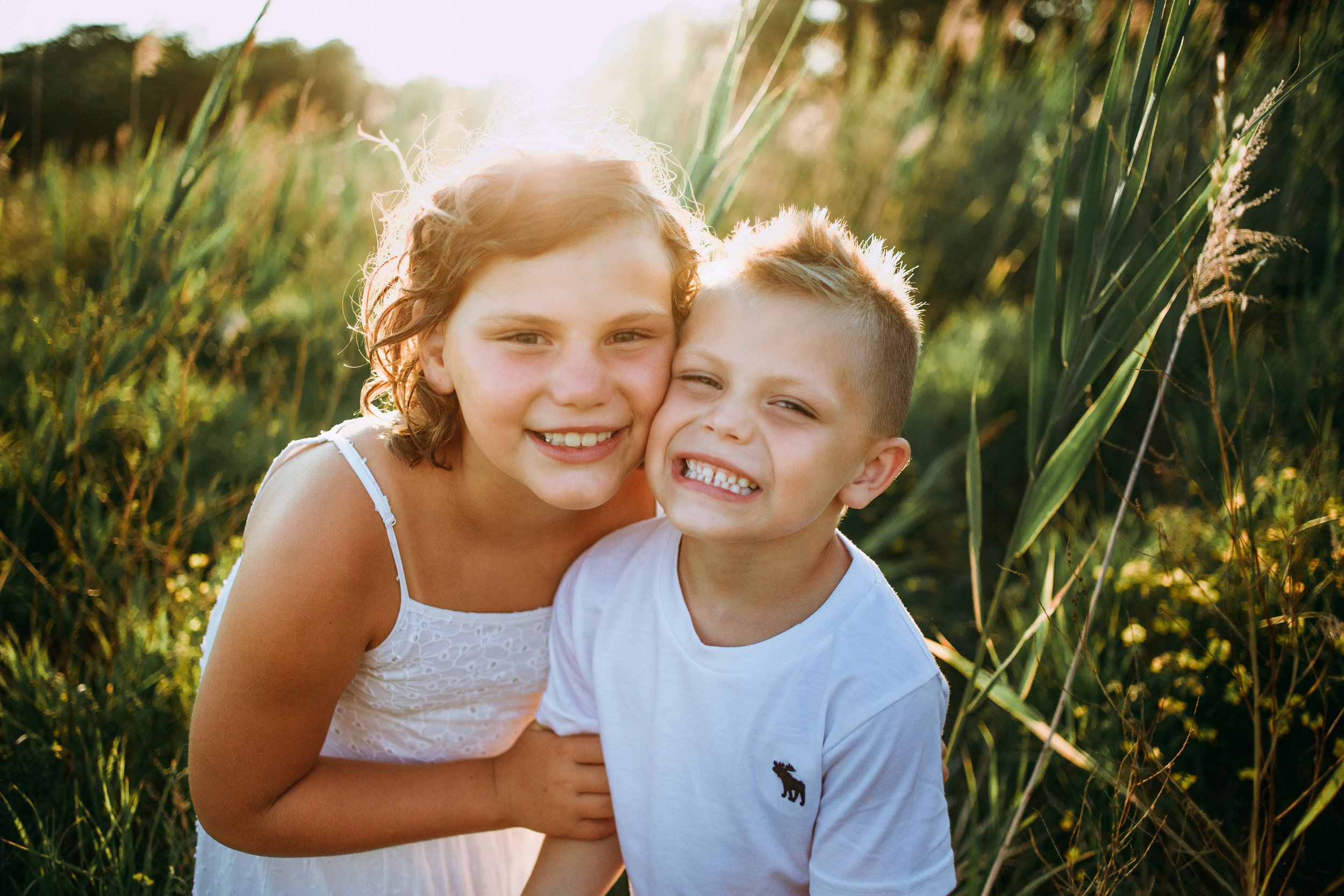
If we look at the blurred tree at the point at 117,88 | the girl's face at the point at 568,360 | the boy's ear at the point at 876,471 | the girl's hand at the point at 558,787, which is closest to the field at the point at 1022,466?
the boy's ear at the point at 876,471

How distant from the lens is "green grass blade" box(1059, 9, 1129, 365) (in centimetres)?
124

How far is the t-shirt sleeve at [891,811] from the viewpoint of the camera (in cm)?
119

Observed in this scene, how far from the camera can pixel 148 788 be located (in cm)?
163

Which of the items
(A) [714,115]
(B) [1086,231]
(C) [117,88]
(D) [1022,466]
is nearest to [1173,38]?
(B) [1086,231]

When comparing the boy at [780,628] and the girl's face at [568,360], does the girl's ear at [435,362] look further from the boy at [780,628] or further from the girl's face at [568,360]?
the boy at [780,628]

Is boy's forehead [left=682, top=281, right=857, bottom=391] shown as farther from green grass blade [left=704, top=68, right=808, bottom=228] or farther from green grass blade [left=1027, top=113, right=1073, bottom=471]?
green grass blade [left=704, top=68, right=808, bottom=228]

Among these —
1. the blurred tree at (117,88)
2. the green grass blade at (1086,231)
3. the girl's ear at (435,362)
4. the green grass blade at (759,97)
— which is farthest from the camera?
the blurred tree at (117,88)

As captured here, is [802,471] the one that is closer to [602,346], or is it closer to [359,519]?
[602,346]

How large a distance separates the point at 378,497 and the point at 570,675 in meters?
0.49

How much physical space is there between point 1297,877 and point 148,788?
2.46 m

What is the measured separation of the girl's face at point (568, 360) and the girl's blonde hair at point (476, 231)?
4 centimetres

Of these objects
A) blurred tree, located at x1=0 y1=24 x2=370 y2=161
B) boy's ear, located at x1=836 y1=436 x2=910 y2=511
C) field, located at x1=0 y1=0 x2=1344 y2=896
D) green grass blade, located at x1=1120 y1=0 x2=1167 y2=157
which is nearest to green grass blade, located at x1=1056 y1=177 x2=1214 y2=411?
field, located at x1=0 y1=0 x2=1344 y2=896

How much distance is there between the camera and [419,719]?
1637mm

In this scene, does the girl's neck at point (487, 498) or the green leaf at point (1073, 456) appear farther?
the girl's neck at point (487, 498)
